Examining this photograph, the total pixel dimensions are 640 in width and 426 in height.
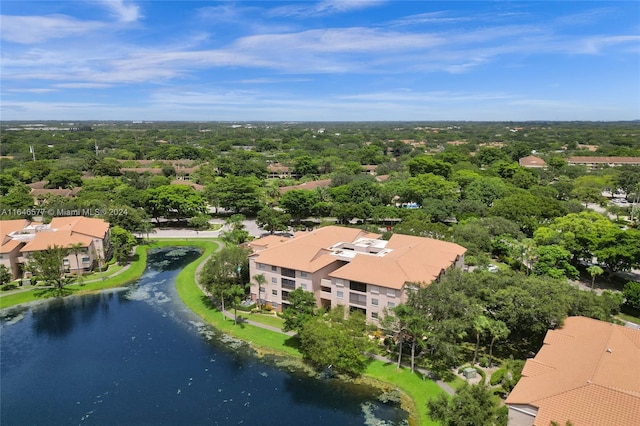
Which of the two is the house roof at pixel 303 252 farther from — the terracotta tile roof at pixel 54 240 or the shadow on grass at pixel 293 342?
the terracotta tile roof at pixel 54 240

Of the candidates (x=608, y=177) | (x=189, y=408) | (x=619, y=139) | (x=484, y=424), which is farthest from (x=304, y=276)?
(x=619, y=139)

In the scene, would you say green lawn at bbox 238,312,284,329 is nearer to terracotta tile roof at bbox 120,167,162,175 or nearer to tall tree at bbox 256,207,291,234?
tall tree at bbox 256,207,291,234

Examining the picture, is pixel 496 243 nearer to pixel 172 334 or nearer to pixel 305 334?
pixel 305 334

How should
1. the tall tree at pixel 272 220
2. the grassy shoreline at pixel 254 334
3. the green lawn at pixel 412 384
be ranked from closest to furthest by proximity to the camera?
1. the green lawn at pixel 412 384
2. the grassy shoreline at pixel 254 334
3. the tall tree at pixel 272 220

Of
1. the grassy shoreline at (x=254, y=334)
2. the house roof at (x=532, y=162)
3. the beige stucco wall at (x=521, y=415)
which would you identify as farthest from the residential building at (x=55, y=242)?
the house roof at (x=532, y=162)

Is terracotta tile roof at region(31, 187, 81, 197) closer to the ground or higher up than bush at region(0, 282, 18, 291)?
higher up

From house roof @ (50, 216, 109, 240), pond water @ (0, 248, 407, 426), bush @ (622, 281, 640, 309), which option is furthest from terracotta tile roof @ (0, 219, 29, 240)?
bush @ (622, 281, 640, 309)
